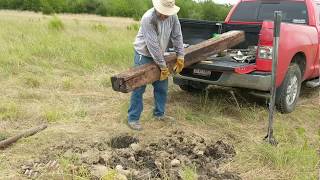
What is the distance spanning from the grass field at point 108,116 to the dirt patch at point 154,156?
15cm

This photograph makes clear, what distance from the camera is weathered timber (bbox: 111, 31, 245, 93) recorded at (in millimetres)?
5000

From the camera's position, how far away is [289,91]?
22.1ft

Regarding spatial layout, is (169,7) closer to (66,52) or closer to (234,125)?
(234,125)

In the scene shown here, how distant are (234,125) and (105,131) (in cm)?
167

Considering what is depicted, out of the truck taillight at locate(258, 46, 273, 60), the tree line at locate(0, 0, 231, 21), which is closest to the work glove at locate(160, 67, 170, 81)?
the truck taillight at locate(258, 46, 273, 60)

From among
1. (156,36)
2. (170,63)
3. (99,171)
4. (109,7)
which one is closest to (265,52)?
(170,63)

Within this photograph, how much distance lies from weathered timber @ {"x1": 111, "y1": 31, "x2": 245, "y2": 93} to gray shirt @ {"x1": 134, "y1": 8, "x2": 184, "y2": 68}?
0.14 m

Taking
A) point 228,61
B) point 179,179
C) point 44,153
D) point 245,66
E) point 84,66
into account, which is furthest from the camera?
point 84,66

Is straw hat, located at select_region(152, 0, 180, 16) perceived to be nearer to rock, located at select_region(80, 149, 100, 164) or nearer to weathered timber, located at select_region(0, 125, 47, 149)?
rock, located at select_region(80, 149, 100, 164)

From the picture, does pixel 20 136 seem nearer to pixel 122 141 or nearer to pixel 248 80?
pixel 122 141

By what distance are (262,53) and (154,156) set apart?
226cm

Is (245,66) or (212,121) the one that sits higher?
(245,66)

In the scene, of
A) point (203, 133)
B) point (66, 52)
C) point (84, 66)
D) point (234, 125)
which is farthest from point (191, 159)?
point (66, 52)

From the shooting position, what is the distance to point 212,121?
20.1 feet
